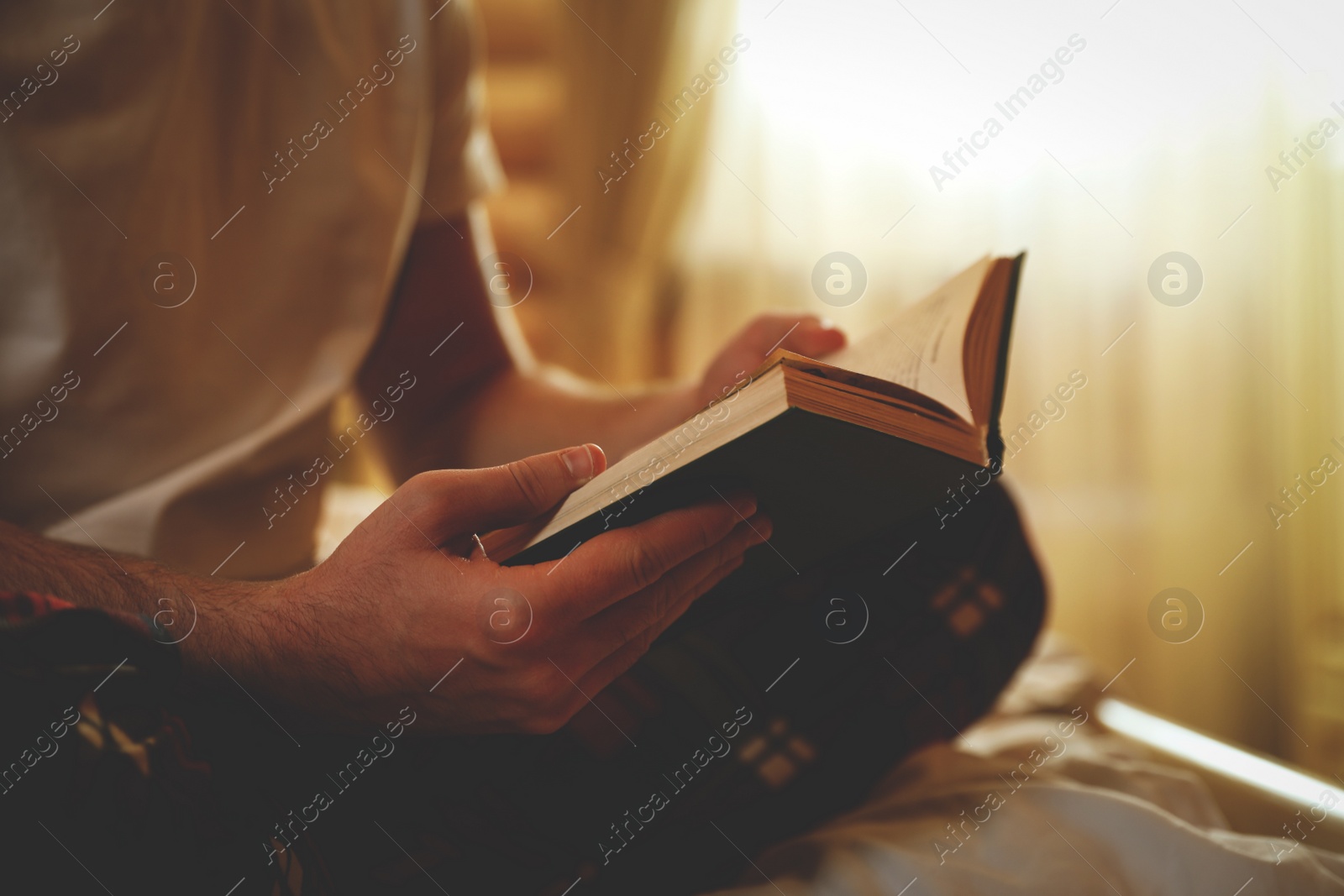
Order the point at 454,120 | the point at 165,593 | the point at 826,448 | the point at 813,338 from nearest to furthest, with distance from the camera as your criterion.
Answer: the point at 826,448
the point at 165,593
the point at 813,338
the point at 454,120

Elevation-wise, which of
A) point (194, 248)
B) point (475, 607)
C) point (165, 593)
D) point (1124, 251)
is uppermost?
point (194, 248)

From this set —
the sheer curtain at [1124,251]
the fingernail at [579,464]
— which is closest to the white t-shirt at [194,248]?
the fingernail at [579,464]

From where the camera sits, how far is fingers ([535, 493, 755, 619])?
34 cm

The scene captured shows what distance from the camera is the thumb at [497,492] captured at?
1.20 feet

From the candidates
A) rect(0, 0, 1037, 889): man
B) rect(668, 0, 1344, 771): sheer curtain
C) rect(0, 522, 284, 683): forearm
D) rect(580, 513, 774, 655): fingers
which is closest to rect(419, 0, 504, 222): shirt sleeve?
rect(0, 0, 1037, 889): man

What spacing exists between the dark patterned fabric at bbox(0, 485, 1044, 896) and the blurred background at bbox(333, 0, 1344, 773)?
3.03ft

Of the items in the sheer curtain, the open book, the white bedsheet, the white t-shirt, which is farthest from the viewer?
the sheer curtain

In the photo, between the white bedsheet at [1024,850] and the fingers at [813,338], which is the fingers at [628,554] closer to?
the white bedsheet at [1024,850]

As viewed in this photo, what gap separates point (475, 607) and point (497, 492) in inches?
2.1

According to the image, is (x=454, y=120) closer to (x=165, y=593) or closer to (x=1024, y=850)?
(x=165, y=593)

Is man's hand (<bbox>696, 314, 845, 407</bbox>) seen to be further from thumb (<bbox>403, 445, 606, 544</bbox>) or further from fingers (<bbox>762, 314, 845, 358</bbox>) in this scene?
thumb (<bbox>403, 445, 606, 544</bbox>)

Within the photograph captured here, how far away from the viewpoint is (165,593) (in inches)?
16.4

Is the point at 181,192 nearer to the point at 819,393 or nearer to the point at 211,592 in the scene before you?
the point at 211,592

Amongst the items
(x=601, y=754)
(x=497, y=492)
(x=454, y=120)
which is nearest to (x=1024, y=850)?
(x=601, y=754)
